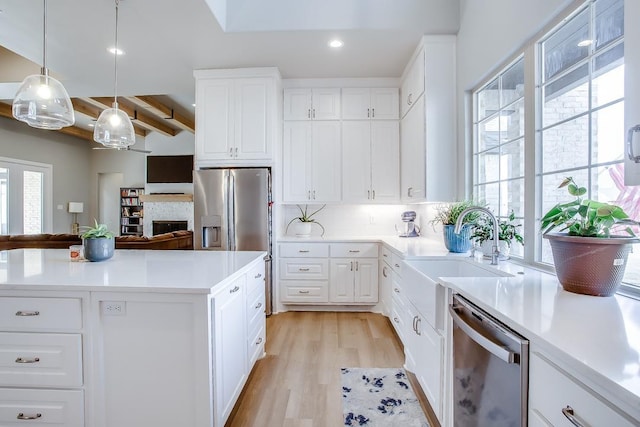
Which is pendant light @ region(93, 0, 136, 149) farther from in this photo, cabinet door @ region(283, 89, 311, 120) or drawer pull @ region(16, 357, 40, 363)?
cabinet door @ region(283, 89, 311, 120)

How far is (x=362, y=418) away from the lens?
185cm

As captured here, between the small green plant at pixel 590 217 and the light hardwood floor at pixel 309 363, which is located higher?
the small green plant at pixel 590 217

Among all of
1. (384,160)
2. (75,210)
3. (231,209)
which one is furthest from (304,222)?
(75,210)

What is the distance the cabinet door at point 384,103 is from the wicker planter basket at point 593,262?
288 centimetres

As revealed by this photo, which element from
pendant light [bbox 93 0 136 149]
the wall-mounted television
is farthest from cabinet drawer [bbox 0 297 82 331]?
the wall-mounted television

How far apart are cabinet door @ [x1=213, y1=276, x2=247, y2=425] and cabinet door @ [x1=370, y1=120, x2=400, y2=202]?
236 cm

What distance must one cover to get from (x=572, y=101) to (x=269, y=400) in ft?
8.07

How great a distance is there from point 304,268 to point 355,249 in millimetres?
629

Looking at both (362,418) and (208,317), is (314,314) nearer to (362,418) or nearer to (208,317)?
(362,418)

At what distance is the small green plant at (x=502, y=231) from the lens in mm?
2051

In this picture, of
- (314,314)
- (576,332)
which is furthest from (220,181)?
(576,332)

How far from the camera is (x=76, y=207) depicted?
821cm

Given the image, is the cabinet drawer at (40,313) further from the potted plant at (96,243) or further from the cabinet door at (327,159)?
the cabinet door at (327,159)

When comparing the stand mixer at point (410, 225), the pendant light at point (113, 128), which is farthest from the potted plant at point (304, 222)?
the pendant light at point (113, 128)
